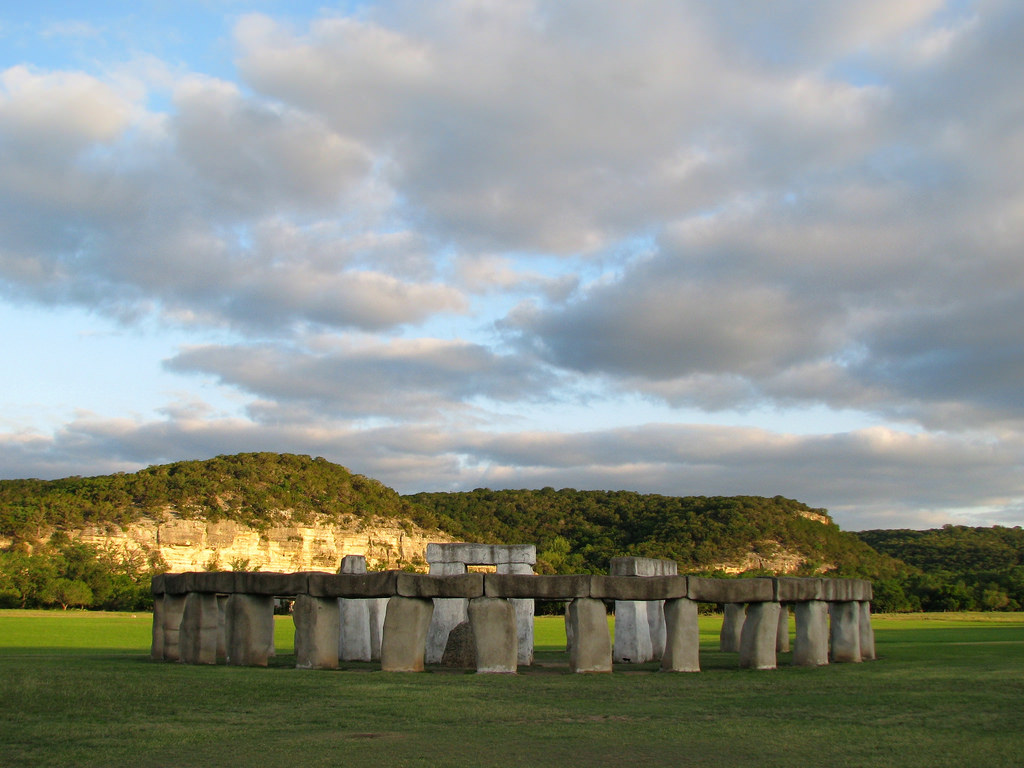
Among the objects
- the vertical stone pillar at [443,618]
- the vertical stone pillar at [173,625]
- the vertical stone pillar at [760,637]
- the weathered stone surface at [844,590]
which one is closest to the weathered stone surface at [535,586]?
the vertical stone pillar at [760,637]

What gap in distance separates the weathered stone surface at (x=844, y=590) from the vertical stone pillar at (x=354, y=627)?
457 inches

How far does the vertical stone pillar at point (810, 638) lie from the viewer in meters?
21.3

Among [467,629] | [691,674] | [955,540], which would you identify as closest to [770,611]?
[691,674]

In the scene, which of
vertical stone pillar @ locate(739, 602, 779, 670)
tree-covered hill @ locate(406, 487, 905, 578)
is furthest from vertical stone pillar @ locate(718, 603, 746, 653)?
tree-covered hill @ locate(406, 487, 905, 578)

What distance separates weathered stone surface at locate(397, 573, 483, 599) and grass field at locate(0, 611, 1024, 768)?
1645 millimetres

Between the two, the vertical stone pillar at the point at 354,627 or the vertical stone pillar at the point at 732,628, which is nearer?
the vertical stone pillar at the point at 354,627

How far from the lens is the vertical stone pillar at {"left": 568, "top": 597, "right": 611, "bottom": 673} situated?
19.1 metres

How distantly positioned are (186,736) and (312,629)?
8844 millimetres

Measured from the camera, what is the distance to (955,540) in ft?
378

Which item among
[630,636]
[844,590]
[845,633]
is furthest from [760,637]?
[630,636]

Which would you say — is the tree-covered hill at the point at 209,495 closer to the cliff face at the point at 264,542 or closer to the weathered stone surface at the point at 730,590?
the cliff face at the point at 264,542

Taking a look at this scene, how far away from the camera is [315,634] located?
2005 cm

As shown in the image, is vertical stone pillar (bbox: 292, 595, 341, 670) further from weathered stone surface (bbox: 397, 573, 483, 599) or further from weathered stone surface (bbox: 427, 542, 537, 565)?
weathered stone surface (bbox: 427, 542, 537, 565)

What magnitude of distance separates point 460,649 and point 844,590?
9124mm
